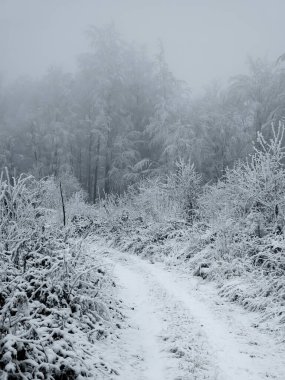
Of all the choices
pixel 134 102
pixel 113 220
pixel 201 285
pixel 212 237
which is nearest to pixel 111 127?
pixel 134 102

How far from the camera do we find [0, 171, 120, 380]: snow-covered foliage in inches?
156

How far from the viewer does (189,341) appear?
5.67 meters

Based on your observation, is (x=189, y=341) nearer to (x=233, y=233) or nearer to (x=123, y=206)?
(x=233, y=233)

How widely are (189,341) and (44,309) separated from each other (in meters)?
2.32

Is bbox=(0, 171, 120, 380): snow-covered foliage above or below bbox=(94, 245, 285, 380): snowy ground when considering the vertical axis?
above

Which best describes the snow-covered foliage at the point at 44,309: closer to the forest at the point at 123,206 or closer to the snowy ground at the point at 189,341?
the forest at the point at 123,206

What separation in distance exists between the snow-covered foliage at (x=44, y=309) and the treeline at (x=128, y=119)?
69.9 ft

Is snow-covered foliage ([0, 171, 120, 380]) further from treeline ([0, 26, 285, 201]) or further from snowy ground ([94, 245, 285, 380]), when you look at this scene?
treeline ([0, 26, 285, 201])

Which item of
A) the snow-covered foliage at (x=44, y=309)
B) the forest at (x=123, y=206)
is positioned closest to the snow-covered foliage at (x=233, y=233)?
the forest at (x=123, y=206)

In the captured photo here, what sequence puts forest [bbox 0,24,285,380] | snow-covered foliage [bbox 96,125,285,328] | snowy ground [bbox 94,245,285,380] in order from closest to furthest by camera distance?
snowy ground [bbox 94,245,285,380]
forest [bbox 0,24,285,380]
snow-covered foliage [bbox 96,125,285,328]

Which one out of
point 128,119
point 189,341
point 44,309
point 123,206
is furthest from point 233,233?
point 128,119

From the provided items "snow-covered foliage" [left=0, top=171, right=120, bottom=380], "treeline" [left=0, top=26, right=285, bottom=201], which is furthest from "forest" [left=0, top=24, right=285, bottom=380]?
"treeline" [left=0, top=26, right=285, bottom=201]

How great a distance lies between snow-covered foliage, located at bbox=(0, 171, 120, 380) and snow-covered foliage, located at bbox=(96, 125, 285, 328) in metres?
3.07

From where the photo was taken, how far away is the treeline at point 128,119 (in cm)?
2853
